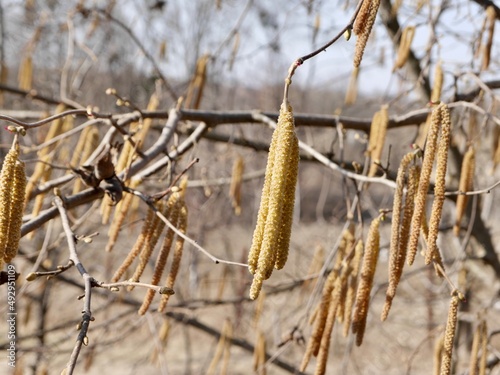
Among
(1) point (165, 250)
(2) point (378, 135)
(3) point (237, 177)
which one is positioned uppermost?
(2) point (378, 135)

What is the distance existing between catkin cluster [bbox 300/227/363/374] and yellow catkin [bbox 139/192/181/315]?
0.33 m

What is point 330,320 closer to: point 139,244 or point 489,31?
point 139,244

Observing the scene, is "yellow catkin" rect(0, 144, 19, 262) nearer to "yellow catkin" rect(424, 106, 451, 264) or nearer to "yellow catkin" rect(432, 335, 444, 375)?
"yellow catkin" rect(424, 106, 451, 264)

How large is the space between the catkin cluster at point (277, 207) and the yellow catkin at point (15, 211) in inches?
14.0

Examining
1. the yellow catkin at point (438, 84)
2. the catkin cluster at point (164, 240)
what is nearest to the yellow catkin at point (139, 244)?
the catkin cluster at point (164, 240)

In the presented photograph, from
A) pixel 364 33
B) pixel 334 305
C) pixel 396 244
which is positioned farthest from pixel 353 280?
pixel 364 33

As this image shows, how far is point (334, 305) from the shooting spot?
1.15 metres

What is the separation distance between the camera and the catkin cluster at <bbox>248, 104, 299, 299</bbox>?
744mm

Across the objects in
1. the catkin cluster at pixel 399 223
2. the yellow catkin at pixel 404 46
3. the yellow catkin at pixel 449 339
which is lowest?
the yellow catkin at pixel 449 339

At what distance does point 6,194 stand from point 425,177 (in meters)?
0.67

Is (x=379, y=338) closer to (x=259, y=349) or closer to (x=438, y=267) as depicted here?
(x=259, y=349)

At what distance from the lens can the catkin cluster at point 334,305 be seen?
1143 mm

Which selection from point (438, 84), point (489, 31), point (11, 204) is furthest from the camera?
point (489, 31)

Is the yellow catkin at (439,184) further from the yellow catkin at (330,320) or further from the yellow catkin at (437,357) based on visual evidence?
the yellow catkin at (437,357)
